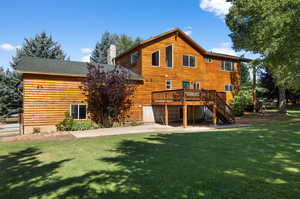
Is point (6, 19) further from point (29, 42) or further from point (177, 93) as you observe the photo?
point (177, 93)

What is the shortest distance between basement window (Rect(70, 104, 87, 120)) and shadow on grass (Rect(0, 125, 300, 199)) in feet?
22.4

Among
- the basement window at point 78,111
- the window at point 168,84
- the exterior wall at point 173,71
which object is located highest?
the exterior wall at point 173,71

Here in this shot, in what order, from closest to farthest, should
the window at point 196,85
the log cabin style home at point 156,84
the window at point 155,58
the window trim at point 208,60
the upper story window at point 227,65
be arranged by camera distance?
the log cabin style home at point 156,84
the window at point 155,58
the window at point 196,85
the window trim at point 208,60
the upper story window at point 227,65

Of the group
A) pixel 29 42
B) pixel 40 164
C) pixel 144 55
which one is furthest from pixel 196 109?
pixel 29 42

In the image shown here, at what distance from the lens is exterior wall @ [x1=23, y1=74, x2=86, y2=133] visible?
11.8m

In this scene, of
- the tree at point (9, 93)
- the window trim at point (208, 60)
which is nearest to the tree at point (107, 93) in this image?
the window trim at point (208, 60)

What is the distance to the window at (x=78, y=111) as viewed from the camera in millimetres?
13180

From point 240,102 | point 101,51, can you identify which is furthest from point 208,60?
point 101,51

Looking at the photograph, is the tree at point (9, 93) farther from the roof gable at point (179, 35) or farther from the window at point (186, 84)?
the window at point (186, 84)

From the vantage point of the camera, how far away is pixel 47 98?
12.3 m

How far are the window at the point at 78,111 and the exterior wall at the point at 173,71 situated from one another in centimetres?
422

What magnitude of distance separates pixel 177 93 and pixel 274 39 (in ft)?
22.4

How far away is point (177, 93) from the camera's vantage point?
1355 cm

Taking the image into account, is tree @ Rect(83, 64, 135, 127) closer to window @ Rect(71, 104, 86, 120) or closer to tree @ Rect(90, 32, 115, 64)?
window @ Rect(71, 104, 86, 120)
